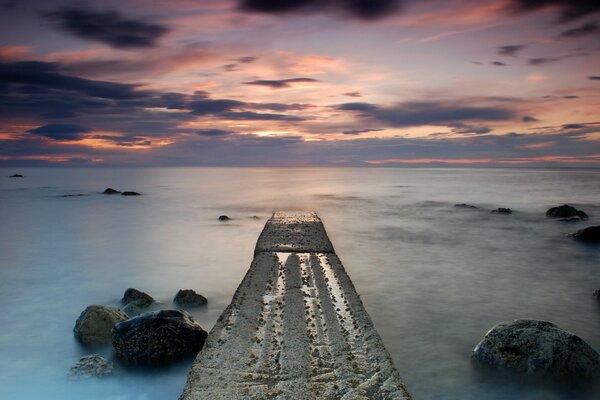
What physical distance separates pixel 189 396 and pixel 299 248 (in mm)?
10639

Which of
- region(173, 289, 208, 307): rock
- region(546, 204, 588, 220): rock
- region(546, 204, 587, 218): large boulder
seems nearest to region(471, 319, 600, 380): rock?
region(173, 289, 208, 307): rock

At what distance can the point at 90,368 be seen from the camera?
904 centimetres

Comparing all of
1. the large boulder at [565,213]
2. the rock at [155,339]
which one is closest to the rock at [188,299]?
the rock at [155,339]

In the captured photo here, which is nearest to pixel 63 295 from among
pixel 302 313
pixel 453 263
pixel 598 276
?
pixel 302 313

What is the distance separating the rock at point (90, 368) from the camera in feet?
29.2

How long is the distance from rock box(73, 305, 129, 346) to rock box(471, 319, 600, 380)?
8.09m

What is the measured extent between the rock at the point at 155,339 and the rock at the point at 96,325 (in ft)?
3.54

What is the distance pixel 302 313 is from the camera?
32.5ft

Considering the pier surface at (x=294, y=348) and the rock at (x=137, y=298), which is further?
the rock at (x=137, y=298)

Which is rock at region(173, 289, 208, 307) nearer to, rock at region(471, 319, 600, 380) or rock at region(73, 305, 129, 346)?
rock at region(73, 305, 129, 346)

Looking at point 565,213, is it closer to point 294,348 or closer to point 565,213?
point 565,213

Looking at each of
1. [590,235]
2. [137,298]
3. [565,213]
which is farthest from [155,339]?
[565,213]

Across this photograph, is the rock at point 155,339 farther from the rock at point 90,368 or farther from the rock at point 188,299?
the rock at point 188,299

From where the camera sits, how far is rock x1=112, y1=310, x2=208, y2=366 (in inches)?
355
